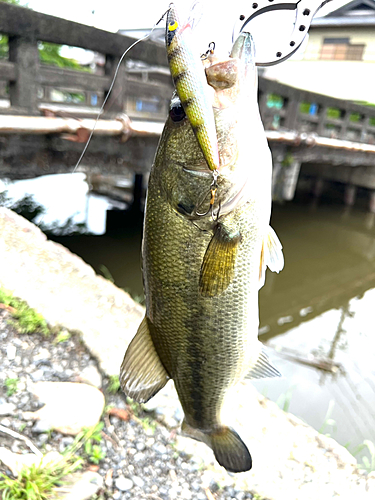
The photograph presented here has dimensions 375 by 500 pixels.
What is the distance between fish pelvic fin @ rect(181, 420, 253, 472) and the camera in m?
1.54

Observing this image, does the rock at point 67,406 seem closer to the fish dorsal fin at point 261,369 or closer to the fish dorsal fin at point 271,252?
the fish dorsal fin at point 261,369

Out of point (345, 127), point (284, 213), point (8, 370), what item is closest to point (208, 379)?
point (8, 370)

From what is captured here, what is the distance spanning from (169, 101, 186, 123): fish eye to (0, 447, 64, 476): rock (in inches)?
71.5

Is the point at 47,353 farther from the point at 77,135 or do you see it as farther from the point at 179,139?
the point at 77,135

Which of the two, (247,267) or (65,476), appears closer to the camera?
(247,267)

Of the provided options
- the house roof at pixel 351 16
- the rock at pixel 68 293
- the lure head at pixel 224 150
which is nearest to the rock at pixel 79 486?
the rock at pixel 68 293

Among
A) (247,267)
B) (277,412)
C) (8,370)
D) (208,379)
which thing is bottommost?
(277,412)

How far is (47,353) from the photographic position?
9.46 ft

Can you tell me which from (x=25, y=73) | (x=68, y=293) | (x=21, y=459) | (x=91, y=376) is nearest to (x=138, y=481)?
(x=21, y=459)

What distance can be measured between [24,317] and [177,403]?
4.40 ft

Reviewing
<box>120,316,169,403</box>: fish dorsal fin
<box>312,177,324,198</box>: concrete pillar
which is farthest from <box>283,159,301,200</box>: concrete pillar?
<box>120,316,169,403</box>: fish dorsal fin

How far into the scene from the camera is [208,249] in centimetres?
124

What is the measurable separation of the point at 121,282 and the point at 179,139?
18.4ft

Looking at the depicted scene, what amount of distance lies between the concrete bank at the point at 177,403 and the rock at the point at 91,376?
2.8 inches
